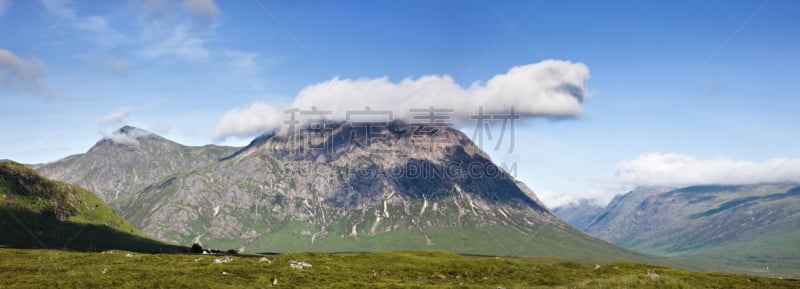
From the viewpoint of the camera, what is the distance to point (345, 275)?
106 meters

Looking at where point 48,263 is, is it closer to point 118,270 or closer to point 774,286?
point 118,270

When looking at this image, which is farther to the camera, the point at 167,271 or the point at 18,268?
the point at 18,268

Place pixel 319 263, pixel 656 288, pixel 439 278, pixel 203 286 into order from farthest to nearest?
pixel 319 263
pixel 439 278
pixel 203 286
pixel 656 288

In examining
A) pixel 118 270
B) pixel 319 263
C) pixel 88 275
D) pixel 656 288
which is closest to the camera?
pixel 656 288

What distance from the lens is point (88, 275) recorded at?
9175 centimetres

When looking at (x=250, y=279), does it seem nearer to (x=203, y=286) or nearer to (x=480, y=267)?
(x=203, y=286)

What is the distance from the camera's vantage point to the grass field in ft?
272

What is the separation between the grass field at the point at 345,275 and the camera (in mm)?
82875

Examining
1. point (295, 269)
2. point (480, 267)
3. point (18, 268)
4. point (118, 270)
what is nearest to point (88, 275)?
point (118, 270)

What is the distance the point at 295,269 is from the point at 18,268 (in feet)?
171

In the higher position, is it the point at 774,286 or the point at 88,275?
the point at 88,275

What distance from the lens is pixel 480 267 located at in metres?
129

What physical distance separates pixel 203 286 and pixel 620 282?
5917 centimetres

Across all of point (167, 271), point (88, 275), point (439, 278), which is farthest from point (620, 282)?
point (88, 275)
